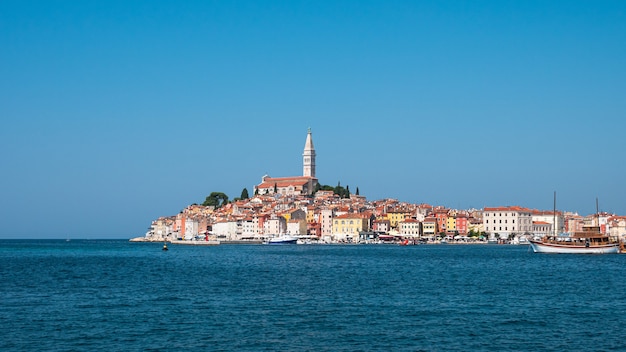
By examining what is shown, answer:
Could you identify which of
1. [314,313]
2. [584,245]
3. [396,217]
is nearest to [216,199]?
[396,217]

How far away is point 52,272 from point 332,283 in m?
16.4

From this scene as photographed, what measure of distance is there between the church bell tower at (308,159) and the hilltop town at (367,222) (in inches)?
813

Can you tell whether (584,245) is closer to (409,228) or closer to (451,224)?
(409,228)

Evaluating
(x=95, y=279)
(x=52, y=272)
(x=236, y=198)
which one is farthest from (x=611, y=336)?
(x=236, y=198)

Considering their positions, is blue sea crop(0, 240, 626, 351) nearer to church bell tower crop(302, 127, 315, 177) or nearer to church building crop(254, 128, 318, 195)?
church building crop(254, 128, 318, 195)

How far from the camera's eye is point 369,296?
26172 millimetres

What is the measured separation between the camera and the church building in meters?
151

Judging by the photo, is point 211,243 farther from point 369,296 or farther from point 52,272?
point 369,296

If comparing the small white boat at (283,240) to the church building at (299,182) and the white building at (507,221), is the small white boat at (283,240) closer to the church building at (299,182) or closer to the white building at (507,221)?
the white building at (507,221)

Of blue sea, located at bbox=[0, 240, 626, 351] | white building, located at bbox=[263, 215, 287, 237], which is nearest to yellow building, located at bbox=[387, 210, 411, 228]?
white building, located at bbox=[263, 215, 287, 237]

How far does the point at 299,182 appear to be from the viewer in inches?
5989

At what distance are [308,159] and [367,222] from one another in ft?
149

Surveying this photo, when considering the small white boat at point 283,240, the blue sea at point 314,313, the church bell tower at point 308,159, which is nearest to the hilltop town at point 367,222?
the small white boat at point 283,240

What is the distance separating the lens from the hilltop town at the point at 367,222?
116688 millimetres
